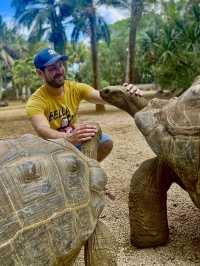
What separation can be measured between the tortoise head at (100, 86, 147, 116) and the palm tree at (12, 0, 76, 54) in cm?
1923

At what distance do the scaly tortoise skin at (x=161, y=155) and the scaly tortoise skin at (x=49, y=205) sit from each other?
18.8 inches

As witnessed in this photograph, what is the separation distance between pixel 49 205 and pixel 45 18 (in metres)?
23.1

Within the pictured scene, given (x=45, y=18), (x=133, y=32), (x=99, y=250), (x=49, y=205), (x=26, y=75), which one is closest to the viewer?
(x=49, y=205)

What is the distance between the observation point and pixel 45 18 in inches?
931

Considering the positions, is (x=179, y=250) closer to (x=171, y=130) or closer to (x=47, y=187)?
(x=171, y=130)

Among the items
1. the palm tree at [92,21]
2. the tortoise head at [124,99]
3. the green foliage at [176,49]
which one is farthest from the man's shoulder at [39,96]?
the green foliage at [176,49]

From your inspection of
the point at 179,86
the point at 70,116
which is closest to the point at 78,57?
the point at 179,86

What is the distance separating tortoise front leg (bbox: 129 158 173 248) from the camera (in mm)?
2824

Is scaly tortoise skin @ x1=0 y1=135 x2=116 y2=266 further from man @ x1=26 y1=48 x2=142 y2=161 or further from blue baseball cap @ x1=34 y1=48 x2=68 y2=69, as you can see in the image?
blue baseball cap @ x1=34 y1=48 x2=68 y2=69

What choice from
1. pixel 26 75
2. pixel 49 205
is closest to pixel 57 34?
pixel 26 75

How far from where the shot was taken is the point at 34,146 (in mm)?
2002

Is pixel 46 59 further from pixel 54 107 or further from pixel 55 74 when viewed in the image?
pixel 54 107

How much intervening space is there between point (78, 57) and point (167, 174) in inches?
1781

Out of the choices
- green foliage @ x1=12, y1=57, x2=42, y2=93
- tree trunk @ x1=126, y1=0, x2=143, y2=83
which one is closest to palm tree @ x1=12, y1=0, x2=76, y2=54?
tree trunk @ x1=126, y1=0, x2=143, y2=83
